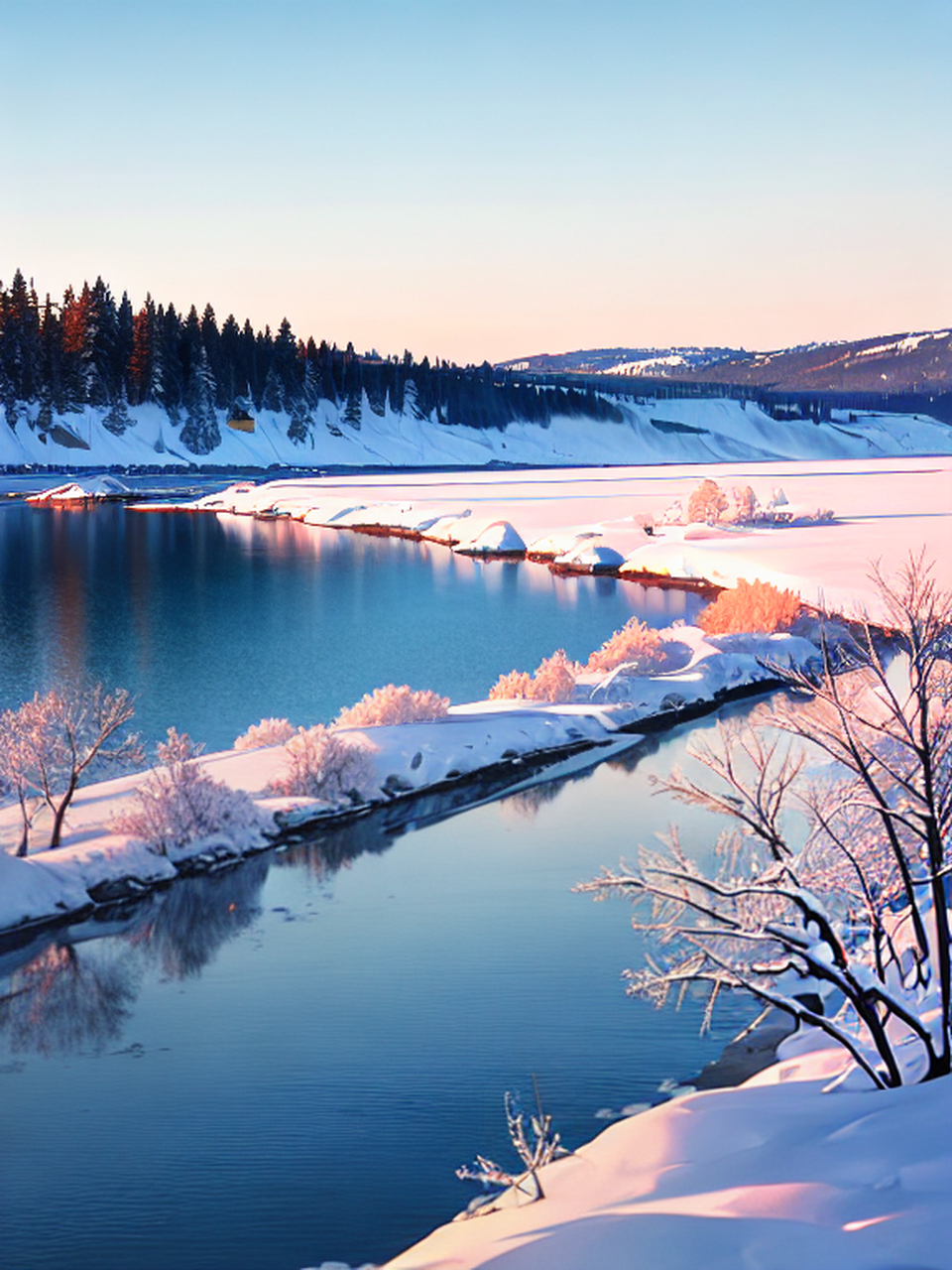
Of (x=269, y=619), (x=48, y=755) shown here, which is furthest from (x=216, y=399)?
(x=48, y=755)

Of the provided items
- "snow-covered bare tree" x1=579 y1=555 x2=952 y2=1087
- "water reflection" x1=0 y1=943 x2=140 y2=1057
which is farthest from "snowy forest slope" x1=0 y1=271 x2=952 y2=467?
"snow-covered bare tree" x1=579 y1=555 x2=952 y2=1087

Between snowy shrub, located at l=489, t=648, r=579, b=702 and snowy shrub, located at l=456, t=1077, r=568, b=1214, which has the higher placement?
snowy shrub, located at l=489, t=648, r=579, b=702

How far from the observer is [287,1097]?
13.6 meters

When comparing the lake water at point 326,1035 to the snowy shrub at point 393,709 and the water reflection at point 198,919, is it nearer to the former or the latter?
the water reflection at point 198,919

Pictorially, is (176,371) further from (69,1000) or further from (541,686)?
(69,1000)

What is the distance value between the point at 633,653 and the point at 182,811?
16470mm

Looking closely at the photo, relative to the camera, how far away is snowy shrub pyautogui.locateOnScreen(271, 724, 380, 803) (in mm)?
23766

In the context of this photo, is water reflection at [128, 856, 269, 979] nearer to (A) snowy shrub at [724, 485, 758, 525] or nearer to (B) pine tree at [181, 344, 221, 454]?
(A) snowy shrub at [724, 485, 758, 525]

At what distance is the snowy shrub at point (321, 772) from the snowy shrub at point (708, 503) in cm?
5053

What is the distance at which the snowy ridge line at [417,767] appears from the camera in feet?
63.8

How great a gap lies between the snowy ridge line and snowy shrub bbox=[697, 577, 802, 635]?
6.30 ft

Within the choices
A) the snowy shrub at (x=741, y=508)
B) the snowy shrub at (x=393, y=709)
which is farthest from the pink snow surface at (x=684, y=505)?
the snowy shrub at (x=393, y=709)

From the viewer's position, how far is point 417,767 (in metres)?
25.6

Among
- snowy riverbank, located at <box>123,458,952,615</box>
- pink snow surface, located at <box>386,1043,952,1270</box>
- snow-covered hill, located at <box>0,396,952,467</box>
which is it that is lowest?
pink snow surface, located at <box>386,1043,952,1270</box>
